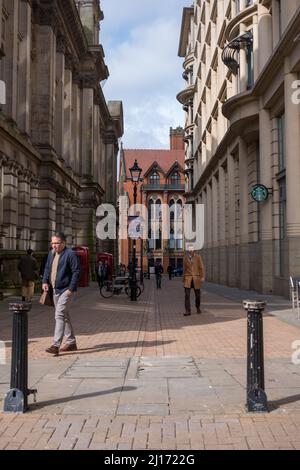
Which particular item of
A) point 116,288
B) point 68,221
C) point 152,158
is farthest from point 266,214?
point 152,158

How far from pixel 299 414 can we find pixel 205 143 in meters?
40.6

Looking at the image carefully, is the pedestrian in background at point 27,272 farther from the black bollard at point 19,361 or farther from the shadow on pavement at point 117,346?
the black bollard at point 19,361

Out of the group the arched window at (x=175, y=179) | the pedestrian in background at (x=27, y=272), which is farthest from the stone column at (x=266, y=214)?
the arched window at (x=175, y=179)

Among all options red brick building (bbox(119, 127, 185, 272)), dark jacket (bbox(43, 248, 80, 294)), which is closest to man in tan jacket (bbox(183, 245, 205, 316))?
dark jacket (bbox(43, 248, 80, 294))

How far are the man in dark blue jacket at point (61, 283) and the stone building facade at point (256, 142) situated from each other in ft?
36.2

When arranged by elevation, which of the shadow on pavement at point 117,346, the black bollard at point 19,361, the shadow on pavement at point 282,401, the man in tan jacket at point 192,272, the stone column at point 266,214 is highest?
the stone column at point 266,214

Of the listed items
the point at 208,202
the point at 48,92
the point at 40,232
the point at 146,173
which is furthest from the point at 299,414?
the point at 146,173

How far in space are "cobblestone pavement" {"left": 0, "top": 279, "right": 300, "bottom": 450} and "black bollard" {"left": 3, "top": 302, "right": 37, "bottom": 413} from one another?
0.18 metres

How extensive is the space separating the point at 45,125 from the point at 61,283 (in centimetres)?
2244

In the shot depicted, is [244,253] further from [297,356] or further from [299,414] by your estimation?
[299,414]

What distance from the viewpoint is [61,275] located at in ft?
28.3

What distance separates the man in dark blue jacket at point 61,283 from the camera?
8.48 meters
